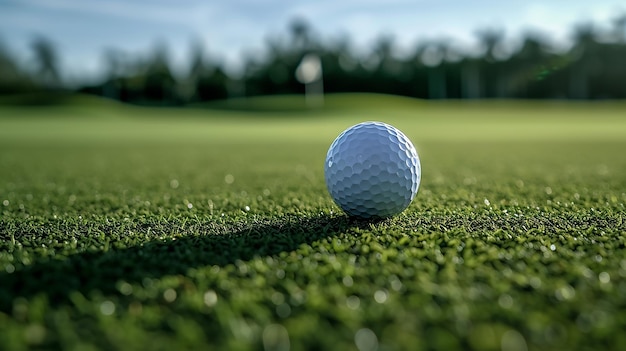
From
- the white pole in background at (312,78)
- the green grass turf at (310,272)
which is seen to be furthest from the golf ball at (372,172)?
the white pole in background at (312,78)

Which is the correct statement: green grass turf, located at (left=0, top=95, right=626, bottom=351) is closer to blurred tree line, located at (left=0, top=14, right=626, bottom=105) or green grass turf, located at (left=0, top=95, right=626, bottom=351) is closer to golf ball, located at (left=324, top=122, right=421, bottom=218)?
golf ball, located at (left=324, top=122, right=421, bottom=218)

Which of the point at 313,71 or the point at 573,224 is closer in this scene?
the point at 573,224

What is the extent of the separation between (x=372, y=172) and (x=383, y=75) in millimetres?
57363

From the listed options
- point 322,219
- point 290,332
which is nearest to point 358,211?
point 322,219

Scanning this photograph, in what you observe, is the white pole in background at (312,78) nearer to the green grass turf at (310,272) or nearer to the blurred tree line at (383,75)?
the blurred tree line at (383,75)

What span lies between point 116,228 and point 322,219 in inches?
45.4

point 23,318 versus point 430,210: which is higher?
point 23,318

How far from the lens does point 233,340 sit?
1433mm

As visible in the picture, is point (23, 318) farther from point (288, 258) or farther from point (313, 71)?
point (313, 71)

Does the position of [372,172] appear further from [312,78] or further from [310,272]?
[312,78]

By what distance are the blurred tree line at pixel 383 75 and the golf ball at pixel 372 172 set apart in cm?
5443

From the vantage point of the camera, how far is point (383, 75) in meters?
58.7

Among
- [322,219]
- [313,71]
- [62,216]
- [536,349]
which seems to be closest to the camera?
[536,349]

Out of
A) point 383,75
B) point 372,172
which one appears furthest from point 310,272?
point 383,75
